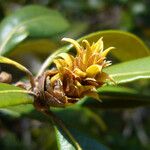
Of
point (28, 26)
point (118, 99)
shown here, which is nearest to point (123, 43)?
point (118, 99)

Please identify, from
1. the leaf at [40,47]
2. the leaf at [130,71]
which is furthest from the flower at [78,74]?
the leaf at [40,47]

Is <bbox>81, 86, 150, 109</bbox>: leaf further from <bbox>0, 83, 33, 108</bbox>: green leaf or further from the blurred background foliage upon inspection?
the blurred background foliage

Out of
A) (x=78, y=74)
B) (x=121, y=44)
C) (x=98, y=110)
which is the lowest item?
(x=98, y=110)

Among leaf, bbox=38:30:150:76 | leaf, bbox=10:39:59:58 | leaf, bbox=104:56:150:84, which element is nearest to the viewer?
leaf, bbox=104:56:150:84

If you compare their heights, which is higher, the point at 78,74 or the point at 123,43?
the point at 123,43

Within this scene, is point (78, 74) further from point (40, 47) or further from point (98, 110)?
point (98, 110)

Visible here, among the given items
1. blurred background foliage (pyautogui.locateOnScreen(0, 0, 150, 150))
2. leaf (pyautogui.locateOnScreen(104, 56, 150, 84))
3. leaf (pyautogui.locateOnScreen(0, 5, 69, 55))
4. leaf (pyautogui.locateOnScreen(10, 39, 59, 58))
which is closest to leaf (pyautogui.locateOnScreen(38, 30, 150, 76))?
leaf (pyautogui.locateOnScreen(104, 56, 150, 84))
